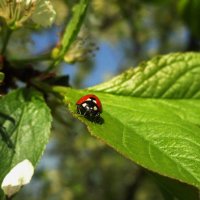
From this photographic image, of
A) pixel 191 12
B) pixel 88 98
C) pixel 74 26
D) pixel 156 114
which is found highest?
pixel 74 26

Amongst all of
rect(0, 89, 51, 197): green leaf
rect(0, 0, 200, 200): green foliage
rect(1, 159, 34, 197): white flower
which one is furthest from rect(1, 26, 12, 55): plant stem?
rect(1, 159, 34, 197): white flower

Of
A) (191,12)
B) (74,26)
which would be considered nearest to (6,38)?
(74,26)

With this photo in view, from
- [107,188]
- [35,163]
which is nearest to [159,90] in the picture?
[35,163]

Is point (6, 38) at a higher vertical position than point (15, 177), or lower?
higher

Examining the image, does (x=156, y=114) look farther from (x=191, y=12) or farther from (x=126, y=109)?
(x=191, y=12)

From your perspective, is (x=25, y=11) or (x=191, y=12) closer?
(x=25, y=11)

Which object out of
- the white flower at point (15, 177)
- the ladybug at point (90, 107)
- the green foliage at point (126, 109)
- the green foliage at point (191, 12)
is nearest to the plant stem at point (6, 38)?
the green foliage at point (126, 109)

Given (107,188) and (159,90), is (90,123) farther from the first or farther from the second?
(107,188)
